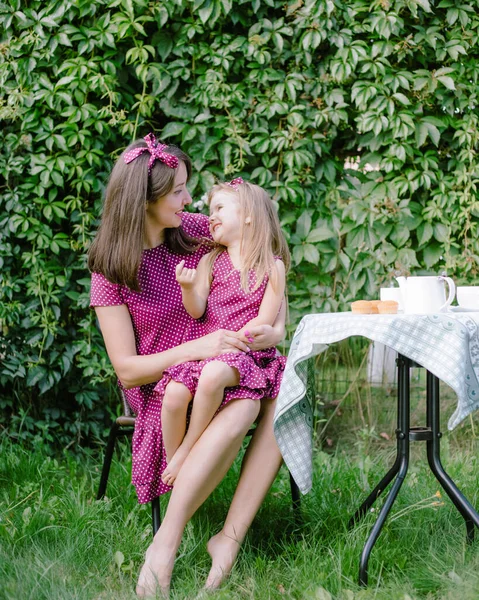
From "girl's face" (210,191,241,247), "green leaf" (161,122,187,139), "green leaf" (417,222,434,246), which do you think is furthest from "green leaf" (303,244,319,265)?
"girl's face" (210,191,241,247)

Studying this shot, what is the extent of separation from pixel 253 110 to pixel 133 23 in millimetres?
606

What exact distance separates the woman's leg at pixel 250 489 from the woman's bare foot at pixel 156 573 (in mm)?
131

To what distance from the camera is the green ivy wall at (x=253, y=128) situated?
3.15m

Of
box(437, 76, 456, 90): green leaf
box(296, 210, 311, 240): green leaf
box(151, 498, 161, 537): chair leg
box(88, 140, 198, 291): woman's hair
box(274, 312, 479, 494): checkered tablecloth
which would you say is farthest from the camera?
box(296, 210, 311, 240): green leaf

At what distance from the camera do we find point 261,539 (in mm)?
2309

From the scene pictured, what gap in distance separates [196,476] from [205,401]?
201 mm

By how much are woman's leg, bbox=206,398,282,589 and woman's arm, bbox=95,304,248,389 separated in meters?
0.21

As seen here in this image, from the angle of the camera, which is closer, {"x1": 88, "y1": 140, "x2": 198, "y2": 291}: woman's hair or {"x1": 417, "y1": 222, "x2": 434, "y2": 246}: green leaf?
{"x1": 88, "y1": 140, "x2": 198, "y2": 291}: woman's hair

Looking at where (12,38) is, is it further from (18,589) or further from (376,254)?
(18,589)

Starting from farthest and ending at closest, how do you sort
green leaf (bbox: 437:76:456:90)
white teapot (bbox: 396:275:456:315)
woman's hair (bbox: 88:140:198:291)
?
1. green leaf (bbox: 437:76:456:90)
2. woman's hair (bbox: 88:140:198:291)
3. white teapot (bbox: 396:275:456:315)

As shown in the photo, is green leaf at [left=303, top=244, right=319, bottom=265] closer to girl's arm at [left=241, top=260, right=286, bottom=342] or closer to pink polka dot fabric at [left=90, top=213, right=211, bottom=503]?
pink polka dot fabric at [left=90, top=213, right=211, bottom=503]

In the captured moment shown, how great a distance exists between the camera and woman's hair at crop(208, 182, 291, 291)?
7.60ft

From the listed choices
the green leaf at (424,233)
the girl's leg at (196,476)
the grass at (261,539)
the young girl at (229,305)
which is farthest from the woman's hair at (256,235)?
the green leaf at (424,233)

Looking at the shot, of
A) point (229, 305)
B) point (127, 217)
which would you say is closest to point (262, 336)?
point (229, 305)
